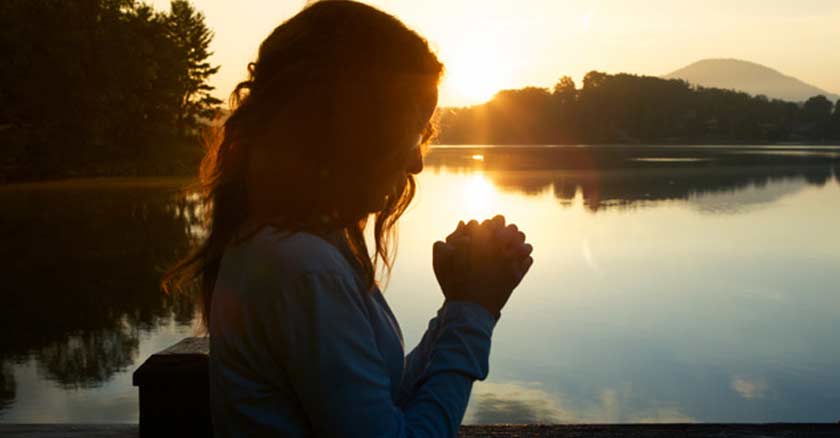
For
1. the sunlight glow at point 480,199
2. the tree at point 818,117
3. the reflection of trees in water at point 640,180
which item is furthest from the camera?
the tree at point 818,117

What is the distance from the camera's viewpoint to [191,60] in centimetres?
5331

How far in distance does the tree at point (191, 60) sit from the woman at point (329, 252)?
1574 inches

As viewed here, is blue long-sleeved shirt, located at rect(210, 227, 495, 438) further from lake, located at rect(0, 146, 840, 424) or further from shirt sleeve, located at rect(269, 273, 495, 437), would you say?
lake, located at rect(0, 146, 840, 424)

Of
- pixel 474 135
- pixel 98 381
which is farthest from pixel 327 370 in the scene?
pixel 474 135

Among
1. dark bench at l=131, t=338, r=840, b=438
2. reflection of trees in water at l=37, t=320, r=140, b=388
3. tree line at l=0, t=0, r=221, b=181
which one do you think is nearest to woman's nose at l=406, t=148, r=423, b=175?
dark bench at l=131, t=338, r=840, b=438

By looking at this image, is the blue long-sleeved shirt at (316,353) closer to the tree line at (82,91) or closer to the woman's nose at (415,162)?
the woman's nose at (415,162)

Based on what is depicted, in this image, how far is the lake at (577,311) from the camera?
6.26 meters

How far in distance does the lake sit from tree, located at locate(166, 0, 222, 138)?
2747 centimetres

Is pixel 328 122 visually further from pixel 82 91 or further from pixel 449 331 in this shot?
pixel 82 91

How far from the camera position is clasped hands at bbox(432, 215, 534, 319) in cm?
116

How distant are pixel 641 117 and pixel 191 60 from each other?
58.4 meters

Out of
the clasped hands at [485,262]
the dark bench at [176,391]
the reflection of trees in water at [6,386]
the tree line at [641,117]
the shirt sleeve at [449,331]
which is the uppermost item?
the tree line at [641,117]

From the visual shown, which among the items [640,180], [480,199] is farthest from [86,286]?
[640,180]

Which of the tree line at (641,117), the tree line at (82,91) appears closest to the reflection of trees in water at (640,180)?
the tree line at (82,91)
